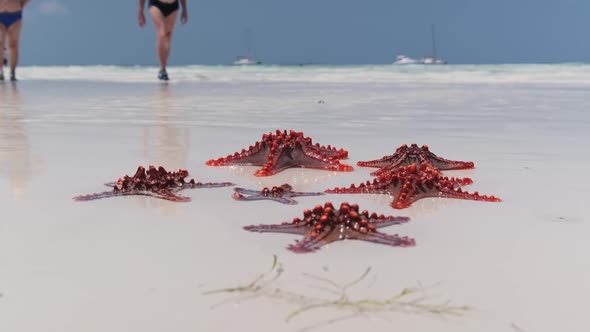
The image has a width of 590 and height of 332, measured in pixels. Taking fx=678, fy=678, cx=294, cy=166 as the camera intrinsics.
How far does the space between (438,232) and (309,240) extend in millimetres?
597

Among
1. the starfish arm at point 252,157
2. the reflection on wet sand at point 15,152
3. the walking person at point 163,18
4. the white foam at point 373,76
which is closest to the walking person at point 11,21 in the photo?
the walking person at point 163,18

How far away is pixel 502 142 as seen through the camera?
5.25 m

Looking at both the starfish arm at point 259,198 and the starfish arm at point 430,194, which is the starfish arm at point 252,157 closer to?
the starfish arm at point 259,198

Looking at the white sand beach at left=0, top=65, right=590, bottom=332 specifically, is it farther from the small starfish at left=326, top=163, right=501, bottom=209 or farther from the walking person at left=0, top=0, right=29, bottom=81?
the walking person at left=0, top=0, right=29, bottom=81

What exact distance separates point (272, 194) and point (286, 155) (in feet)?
2.92

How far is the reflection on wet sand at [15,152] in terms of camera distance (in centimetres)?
365

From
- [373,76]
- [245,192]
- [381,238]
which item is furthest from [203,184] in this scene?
[373,76]

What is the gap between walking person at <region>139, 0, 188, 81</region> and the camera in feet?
45.1

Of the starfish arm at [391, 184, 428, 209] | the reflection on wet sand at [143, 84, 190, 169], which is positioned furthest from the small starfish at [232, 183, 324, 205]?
the reflection on wet sand at [143, 84, 190, 169]

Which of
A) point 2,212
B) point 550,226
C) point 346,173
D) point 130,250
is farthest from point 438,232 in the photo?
point 2,212

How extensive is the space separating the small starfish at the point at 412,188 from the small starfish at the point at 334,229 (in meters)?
0.60

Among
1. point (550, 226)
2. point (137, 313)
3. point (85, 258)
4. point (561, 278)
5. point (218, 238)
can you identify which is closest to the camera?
point (137, 313)

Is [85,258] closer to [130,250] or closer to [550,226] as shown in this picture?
[130,250]

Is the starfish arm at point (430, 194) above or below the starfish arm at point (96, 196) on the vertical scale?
above
